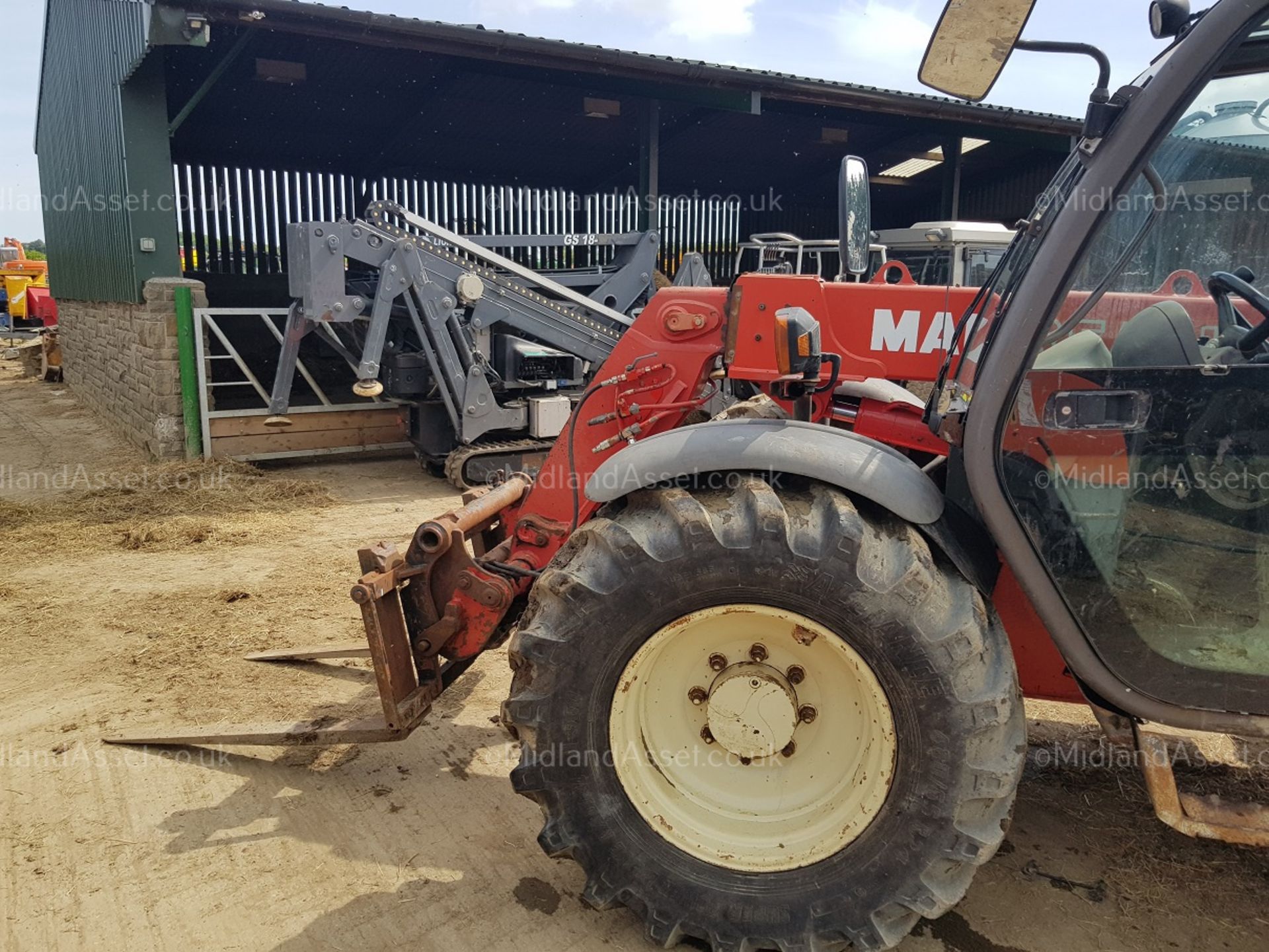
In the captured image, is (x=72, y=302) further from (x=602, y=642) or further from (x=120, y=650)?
(x=602, y=642)

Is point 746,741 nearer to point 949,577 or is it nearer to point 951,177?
point 949,577

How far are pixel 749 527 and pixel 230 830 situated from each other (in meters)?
1.98

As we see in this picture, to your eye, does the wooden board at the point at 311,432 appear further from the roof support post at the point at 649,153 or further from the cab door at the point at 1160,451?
the cab door at the point at 1160,451

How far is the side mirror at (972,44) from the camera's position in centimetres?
216

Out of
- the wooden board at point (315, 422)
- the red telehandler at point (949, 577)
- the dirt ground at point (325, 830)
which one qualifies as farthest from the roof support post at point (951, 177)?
the red telehandler at point (949, 577)

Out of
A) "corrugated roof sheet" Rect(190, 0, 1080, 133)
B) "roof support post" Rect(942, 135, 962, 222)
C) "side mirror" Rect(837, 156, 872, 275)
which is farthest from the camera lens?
"roof support post" Rect(942, 135, 962, 222)

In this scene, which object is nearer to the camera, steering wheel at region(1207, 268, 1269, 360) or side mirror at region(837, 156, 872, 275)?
steering wheel at region(1207, 268, 1269, 360)

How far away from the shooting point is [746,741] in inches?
98.0

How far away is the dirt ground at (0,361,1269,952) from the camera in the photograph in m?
2.55

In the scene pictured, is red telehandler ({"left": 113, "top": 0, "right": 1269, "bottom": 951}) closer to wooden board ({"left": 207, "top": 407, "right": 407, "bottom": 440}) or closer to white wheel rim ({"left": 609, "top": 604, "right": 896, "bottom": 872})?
white wheel rim ({"left": 609, "top": 604, "right": 896, "bottom": 872})

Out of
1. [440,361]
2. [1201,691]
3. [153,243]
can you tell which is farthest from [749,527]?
[153,243]

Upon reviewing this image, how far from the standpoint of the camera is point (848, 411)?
3369 mm

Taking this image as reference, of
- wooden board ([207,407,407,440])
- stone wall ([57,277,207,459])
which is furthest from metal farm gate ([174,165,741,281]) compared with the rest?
wooden board ([207,407,407,440])

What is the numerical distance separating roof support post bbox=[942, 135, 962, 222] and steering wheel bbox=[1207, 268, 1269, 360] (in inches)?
521
